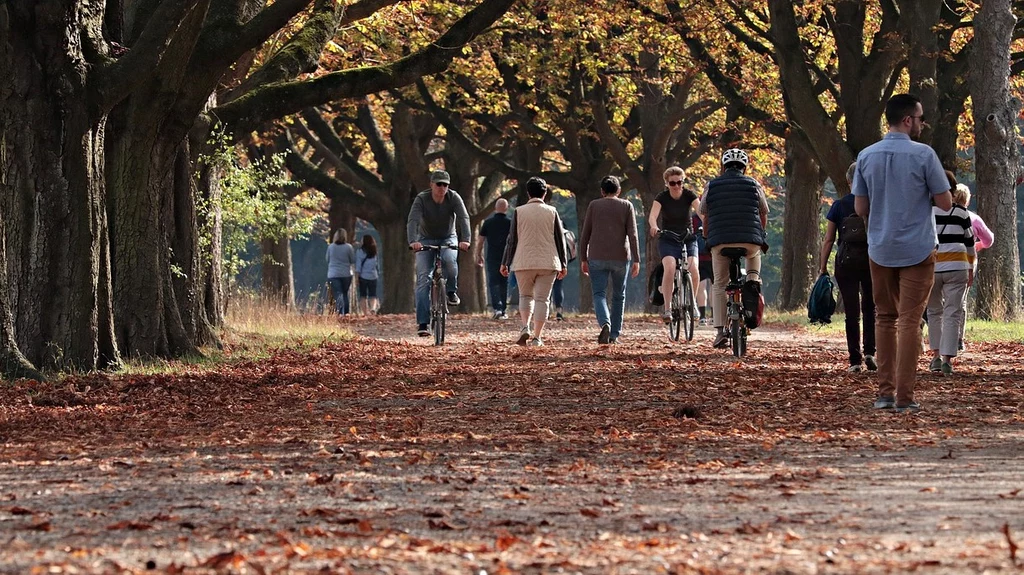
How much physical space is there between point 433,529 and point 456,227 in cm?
1353

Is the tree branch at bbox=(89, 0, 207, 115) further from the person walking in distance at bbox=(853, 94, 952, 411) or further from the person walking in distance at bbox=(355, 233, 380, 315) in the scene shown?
the person walking in distance at bbox=(355, 233, 380, 315)

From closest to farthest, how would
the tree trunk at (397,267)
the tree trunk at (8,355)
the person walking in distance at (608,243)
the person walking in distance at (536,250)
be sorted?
1. the tree trunk at (8,355)
2. the person walking in distance at (536,250)
3. the person walking in distance at (608,243)
4. the tree trunk at (397,267)

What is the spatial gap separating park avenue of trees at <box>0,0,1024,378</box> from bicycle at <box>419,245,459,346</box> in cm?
222

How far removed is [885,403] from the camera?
10.4 meters

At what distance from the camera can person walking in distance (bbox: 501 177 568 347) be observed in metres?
18.1

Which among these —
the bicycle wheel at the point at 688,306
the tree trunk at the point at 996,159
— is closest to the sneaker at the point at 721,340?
the bicycle wheel at the point at 688,306

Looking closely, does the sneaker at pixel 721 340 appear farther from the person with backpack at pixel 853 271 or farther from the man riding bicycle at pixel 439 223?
the man riding bicycle at pixel 439 223

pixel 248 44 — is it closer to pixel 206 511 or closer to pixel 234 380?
pixel 234 380

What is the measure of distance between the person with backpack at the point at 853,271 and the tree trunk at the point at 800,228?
16212 mm

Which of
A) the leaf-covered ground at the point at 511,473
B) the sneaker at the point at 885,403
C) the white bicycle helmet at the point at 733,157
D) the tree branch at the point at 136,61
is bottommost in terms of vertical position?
the leaf-covered ground at the point at 511,473

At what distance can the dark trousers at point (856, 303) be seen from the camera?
1345 cm

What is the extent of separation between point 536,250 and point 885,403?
26.5 ft

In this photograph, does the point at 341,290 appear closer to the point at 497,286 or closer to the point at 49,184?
the point at 497,286

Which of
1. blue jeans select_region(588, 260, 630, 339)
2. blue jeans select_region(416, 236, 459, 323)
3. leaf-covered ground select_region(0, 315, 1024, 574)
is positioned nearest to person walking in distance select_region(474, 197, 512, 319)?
blue jeans select_region(416, 236, 459, 323)
